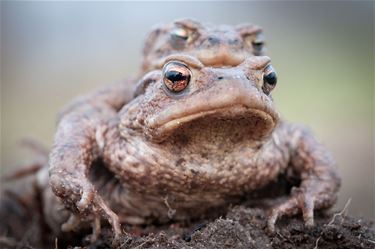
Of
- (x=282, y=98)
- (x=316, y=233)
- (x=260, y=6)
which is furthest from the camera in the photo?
(x=260, y=6)

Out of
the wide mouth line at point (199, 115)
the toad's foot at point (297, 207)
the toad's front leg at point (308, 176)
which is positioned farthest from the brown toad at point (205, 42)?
the toad's foot at point (297, 207)

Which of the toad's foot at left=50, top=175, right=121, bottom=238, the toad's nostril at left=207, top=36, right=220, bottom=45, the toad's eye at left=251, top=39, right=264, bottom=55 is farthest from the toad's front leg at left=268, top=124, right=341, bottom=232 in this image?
the toad's foot at left=50, top=175, right=121, bottom=238

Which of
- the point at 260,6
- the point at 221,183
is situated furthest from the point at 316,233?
the point at 260,6

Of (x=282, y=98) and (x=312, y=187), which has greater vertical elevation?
(x=282, y=98)

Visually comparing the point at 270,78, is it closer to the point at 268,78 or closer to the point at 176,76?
the point at 268,78

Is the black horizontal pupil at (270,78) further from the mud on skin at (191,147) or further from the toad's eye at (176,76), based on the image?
the toad's eye at (176,76)

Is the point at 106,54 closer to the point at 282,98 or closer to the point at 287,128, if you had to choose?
the point at 282,98

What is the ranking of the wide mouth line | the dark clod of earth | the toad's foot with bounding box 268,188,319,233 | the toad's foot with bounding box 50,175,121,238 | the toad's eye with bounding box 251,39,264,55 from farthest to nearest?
the toad's eye with bounding box 251,39,264,55, the toad's foot with bounding box 268,188,319,233, the toad's foot with bounding box 50,175,121,238, the dark clod of earth, the wide mouth line

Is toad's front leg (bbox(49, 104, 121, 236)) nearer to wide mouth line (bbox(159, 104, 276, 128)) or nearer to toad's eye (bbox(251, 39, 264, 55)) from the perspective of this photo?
wide mouth line (bbox(159, 104, 276, 128))
